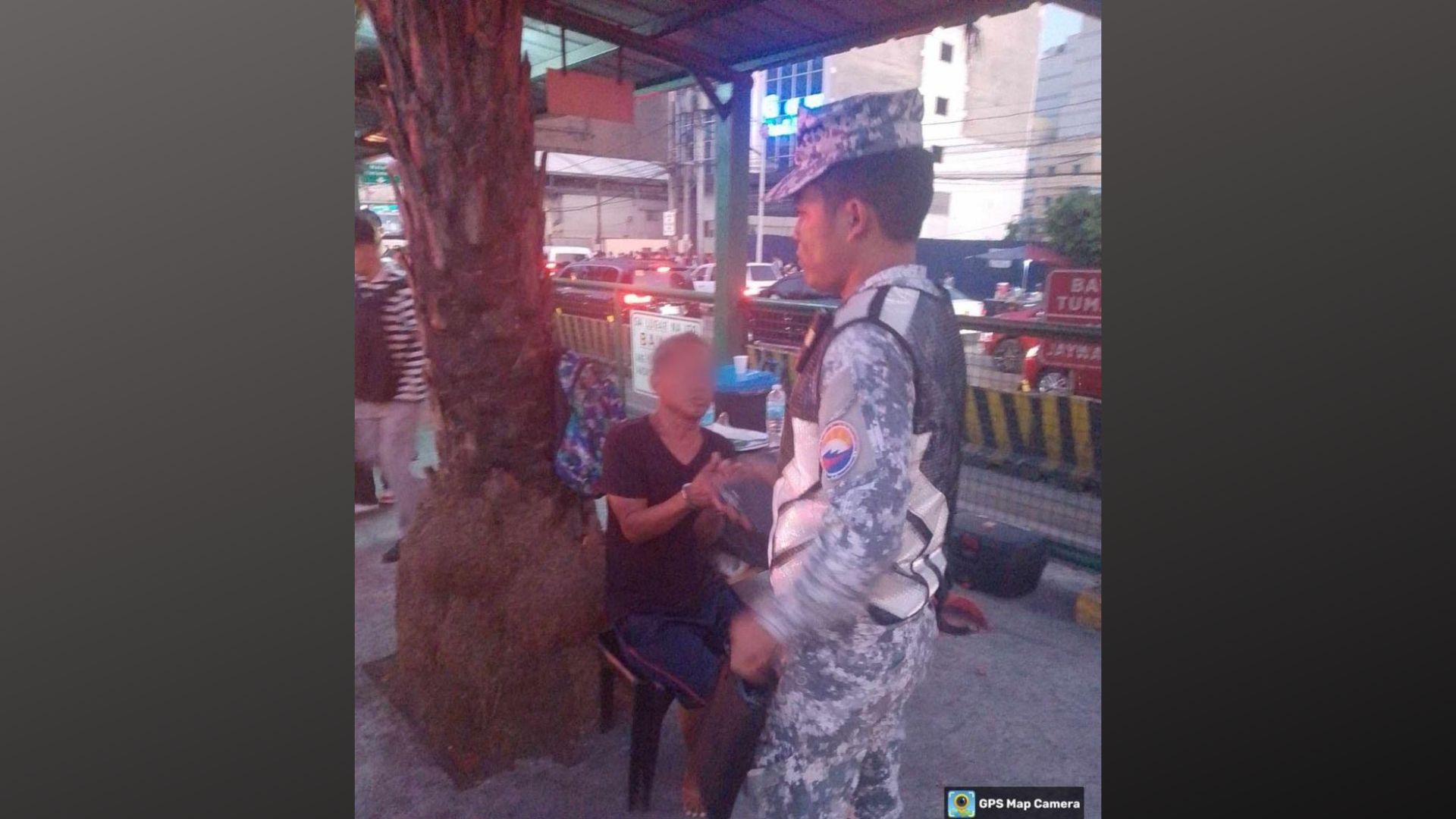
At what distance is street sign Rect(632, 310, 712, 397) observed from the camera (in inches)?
111

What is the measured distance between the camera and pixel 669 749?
9.32ft

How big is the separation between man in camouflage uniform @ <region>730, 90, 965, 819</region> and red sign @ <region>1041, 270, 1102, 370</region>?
28.4 inches

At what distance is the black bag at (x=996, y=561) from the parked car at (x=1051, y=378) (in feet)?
2.17

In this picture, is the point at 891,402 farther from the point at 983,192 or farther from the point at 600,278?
the point at 600,278

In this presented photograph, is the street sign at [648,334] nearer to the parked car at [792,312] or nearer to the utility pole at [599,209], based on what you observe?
the parked car at [792,312]

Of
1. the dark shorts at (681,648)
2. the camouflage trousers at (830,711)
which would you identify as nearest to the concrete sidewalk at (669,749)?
the dark shorts at (681,648)

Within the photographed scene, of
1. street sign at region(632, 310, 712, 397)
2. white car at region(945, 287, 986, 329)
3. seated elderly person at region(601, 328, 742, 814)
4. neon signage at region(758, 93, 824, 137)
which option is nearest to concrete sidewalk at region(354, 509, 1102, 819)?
seated elderly person at region(601, 328, 742, 814)

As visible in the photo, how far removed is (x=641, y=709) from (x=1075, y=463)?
2.36 meters

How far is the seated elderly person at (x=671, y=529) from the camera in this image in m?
2.39

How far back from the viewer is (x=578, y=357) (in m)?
2.76

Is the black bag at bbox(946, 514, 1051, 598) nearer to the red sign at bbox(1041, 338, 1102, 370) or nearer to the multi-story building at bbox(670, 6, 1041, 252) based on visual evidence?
the red sign at bbox(1041, 338, 1102, 370)

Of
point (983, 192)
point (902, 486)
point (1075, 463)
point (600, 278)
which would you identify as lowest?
point (1075, 463)

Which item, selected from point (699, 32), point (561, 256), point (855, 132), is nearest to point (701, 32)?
point (699, 32)

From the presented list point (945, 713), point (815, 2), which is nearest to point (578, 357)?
point (815, 2)
